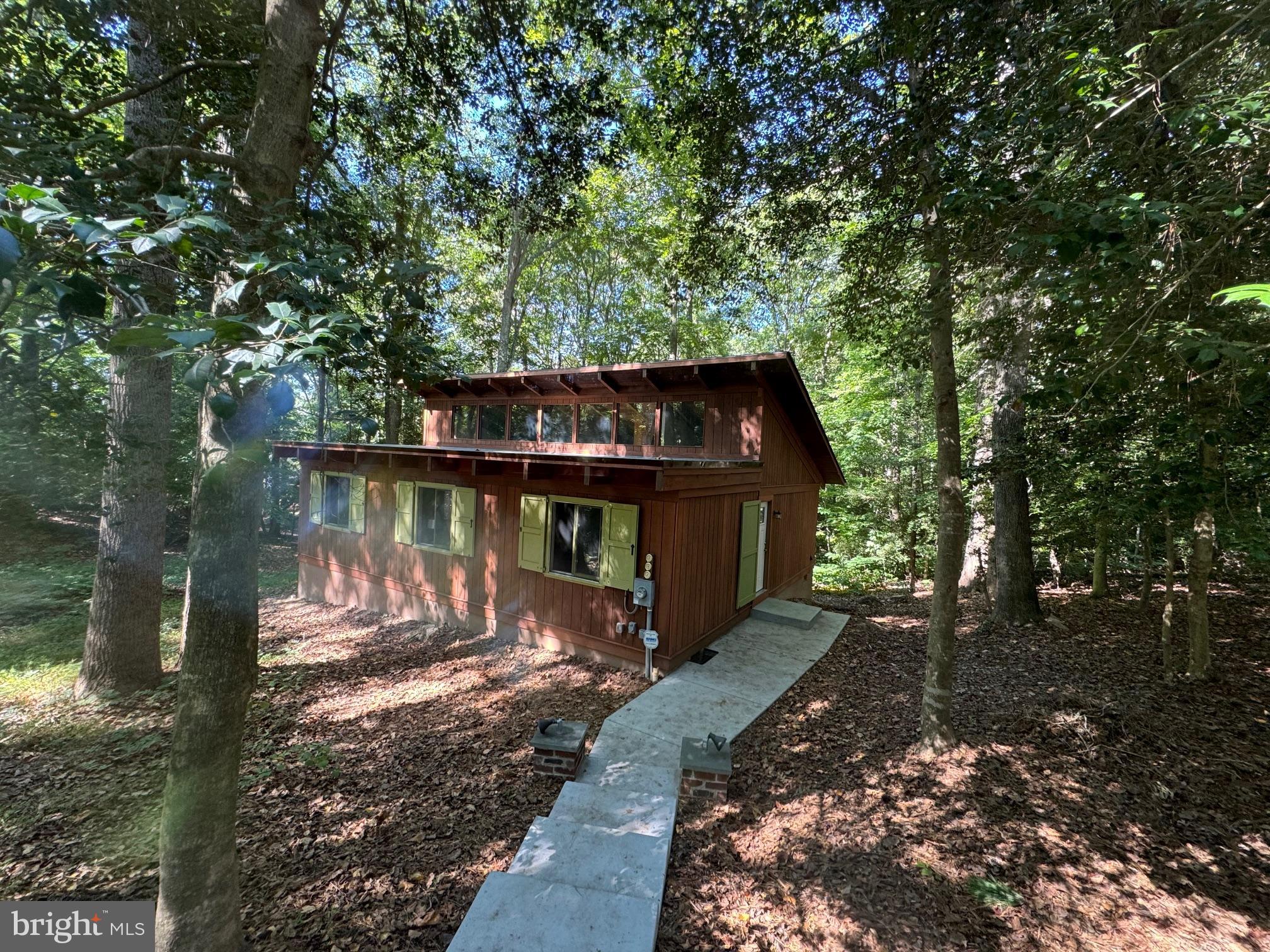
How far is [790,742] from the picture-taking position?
14.9ft

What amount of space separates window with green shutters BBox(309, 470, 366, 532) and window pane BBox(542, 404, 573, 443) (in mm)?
3704

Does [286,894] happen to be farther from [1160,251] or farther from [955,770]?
[1160,251]

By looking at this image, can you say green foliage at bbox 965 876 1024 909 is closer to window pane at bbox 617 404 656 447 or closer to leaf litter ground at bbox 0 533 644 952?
leaf litter ground at bbox 0 533 644 952

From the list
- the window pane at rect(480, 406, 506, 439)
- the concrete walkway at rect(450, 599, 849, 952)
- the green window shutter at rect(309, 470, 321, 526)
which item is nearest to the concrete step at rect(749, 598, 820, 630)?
the concrete walkway at rect(450, 599, 849, 952)

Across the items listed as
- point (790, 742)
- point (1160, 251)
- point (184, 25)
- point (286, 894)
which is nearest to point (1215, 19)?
point (1160, 251)

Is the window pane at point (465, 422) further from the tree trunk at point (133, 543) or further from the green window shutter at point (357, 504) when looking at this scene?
the tree trunk at point (133, 543)

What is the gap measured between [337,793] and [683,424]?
676 centimetres

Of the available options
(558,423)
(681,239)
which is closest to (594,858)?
(681,239)

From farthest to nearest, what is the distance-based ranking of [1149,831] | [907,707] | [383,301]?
1. [907,707]
2. [1149,831]
3. [383,301]

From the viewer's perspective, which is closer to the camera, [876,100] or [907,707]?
[876,100]

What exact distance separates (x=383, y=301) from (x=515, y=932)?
3.32m

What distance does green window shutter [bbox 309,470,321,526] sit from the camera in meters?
10.0

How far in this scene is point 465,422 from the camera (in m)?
11.9

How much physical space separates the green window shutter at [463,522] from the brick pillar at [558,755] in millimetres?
4270
